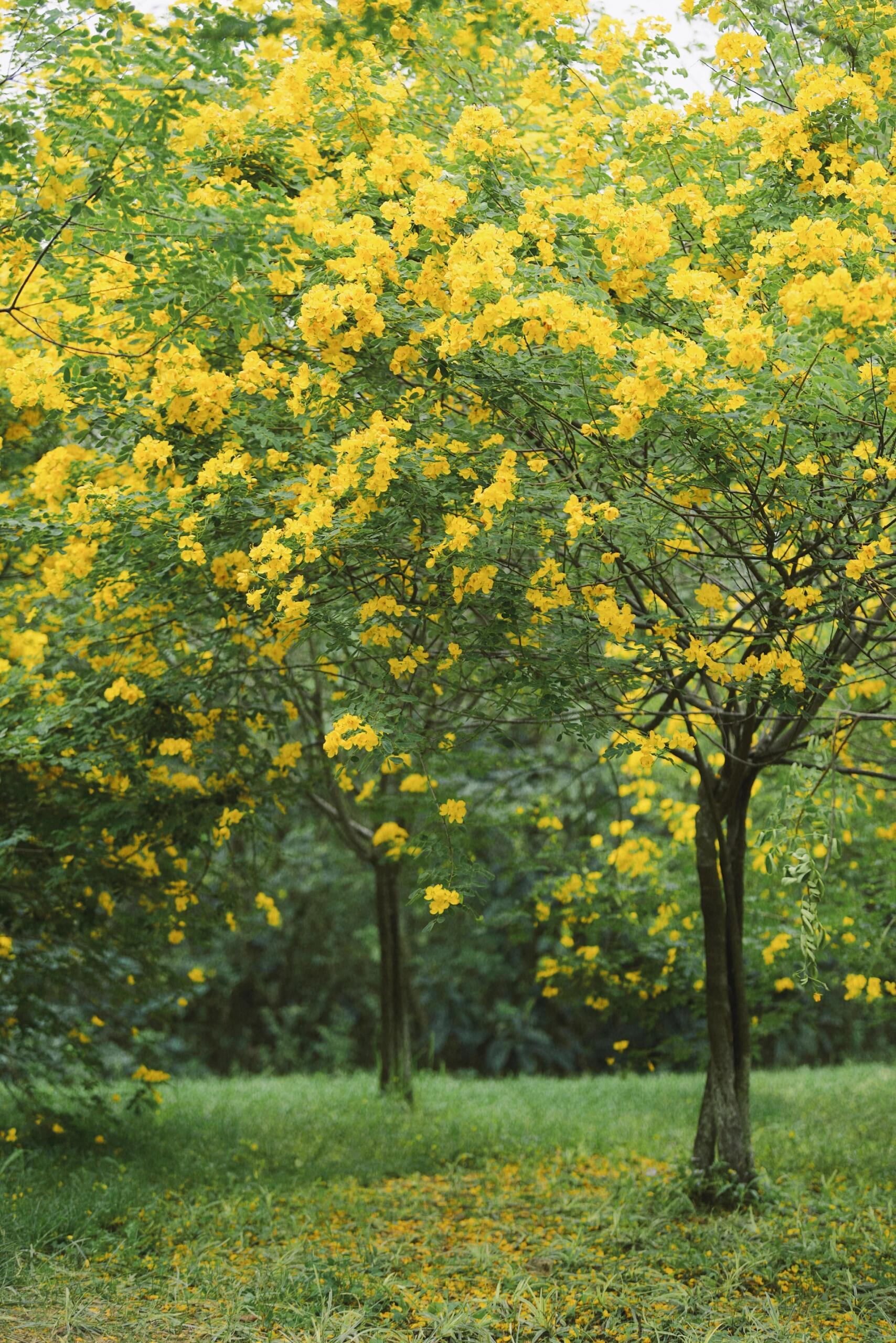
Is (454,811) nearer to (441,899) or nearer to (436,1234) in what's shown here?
(441,899)

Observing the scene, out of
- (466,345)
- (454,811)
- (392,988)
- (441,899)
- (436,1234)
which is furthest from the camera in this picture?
(392,988)

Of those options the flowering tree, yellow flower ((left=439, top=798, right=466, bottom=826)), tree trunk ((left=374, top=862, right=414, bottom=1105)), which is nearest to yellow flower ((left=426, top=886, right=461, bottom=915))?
the flowering tree

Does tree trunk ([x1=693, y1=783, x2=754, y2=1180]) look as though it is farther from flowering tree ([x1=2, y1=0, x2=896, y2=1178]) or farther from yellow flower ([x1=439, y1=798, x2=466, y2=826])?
yellow flower ([x1=439, y1=798, x2=466, y2=826])

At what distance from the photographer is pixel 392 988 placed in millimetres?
8305

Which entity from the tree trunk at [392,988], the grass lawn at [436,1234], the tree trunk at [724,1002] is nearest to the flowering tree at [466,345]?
the tree trunk at [724,1002]

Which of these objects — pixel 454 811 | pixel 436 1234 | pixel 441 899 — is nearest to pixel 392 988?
pixel 436 1234

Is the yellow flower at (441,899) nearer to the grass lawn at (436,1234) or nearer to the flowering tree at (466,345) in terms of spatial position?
the flowering tree at (466,345)

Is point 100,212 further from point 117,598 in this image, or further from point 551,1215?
point 551,1215

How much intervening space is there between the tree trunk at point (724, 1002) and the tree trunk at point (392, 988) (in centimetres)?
296

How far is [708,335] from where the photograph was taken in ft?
12.5

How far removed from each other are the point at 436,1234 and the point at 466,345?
12.4 ft

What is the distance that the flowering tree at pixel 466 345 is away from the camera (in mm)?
3637

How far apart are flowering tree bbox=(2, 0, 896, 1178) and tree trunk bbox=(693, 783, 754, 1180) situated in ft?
2.52

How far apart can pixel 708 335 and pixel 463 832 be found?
237cm
